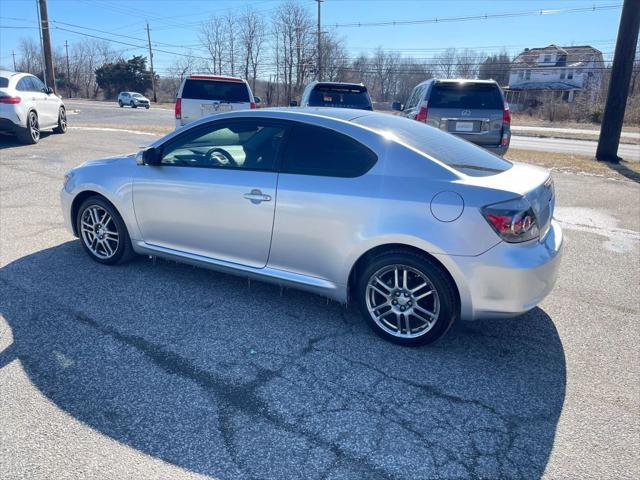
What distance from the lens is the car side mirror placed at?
434 centimetres

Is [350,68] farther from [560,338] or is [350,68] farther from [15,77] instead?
[560,338]

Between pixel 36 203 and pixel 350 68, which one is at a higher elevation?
pixel 350 68

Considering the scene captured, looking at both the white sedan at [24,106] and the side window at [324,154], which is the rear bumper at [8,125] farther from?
the side window at [324,154]

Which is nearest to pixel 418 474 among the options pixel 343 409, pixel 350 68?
pixel 343 409

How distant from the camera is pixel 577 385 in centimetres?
311

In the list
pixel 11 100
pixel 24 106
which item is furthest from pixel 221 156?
pixel 24 106

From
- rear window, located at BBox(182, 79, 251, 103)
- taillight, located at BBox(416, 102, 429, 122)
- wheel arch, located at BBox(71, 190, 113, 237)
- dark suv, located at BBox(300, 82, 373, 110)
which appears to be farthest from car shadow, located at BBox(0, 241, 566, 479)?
rear window, located at BBox(182, 79, 251, 103)

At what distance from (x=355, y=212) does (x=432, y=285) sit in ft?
2.39

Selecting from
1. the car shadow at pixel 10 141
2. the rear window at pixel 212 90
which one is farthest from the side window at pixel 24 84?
the rear window at pixel 212 90

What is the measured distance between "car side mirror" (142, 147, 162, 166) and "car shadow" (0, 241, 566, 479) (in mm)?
1083

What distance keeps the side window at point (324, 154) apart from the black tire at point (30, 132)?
11.3 meters

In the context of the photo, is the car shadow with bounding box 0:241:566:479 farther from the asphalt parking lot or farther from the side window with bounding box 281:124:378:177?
the side window with bounding box 281:124:378:177

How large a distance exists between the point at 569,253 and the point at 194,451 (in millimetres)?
4791

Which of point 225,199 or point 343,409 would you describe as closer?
point 343,409
